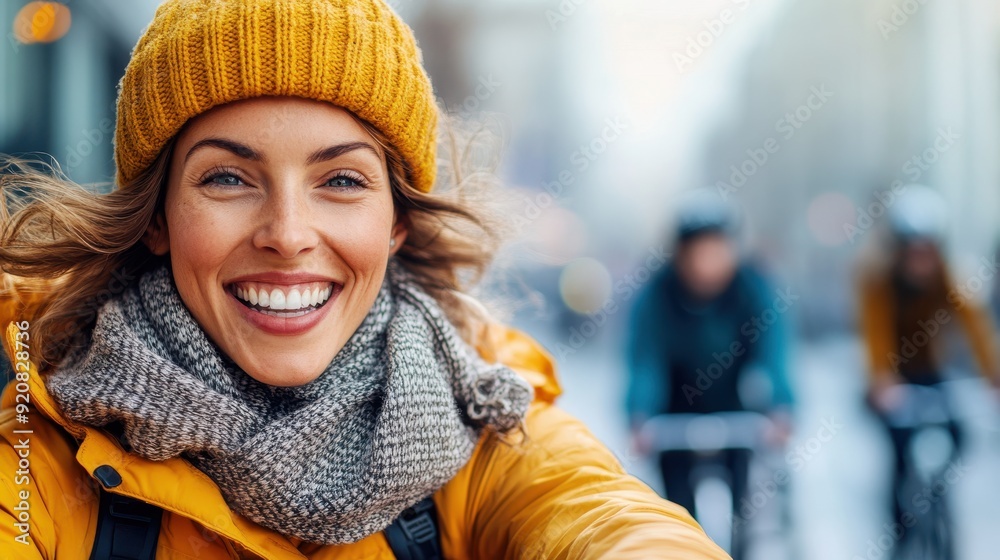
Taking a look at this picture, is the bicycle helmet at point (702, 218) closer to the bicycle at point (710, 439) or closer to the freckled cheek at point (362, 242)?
the bicycle at point (710, 439)

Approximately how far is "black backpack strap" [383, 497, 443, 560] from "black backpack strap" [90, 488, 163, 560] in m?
0.47

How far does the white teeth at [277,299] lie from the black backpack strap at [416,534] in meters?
0.52

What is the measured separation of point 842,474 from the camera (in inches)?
263

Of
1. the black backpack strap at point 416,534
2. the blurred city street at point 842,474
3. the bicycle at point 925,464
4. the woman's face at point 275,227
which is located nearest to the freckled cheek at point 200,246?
the woman's face at point 275,227

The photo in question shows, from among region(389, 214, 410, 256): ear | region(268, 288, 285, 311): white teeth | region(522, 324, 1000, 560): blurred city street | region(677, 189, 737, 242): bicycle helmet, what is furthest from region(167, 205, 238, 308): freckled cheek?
region(677, 189, 737, 242): bicycle helmet

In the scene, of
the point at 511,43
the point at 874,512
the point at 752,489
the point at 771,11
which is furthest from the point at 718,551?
the point at 511,43

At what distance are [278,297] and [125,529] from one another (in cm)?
52

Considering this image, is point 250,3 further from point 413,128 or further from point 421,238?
point 421,238

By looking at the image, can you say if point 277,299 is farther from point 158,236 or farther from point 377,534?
point 377,534

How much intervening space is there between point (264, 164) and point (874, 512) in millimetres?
5420

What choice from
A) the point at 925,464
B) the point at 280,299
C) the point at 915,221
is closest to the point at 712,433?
the point at 925,464

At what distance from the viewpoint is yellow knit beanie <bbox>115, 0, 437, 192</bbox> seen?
1.67 meters

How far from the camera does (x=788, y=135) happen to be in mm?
20562

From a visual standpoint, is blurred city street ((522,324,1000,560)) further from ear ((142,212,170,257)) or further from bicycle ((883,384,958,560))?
ear ((142,212,170,257))
